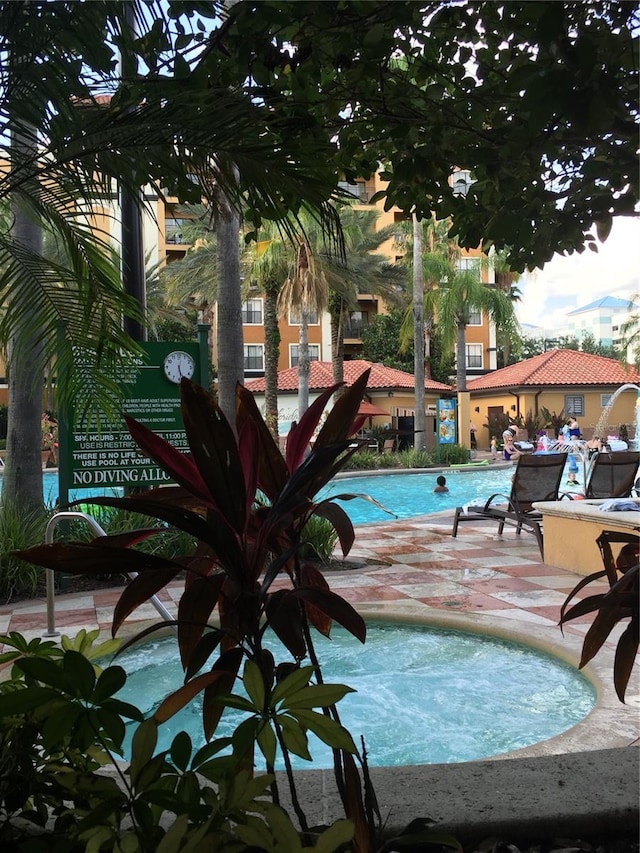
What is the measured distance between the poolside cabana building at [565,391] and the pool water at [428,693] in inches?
1199

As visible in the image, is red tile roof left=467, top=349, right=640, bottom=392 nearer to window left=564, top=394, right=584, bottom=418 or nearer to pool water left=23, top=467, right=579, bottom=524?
window left=564, top=394, right=584, bottom=418

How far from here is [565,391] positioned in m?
36.2

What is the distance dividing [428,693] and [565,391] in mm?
33937

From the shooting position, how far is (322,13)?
71.4 inches

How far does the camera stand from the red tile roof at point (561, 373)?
118ft

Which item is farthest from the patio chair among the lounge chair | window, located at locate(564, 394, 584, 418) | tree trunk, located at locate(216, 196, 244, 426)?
window, located at locate(564, 394, 584, 418)

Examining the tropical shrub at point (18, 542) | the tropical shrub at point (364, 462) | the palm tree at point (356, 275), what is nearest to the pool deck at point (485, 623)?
the tropical shrub at point (18, 542)

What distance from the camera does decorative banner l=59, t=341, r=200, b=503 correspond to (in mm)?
7527

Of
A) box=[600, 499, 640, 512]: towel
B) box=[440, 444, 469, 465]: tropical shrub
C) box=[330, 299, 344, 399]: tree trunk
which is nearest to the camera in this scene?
box=[600, 499, 640, 512]: towel

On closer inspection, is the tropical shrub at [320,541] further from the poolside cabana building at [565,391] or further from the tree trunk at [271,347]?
the poolside cabana building at [565,391]

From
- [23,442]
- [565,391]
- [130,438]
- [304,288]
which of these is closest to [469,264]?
[565,391]

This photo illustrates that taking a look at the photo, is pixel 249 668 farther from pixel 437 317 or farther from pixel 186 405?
pixel 437 317

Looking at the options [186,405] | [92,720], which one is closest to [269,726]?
[92,720]

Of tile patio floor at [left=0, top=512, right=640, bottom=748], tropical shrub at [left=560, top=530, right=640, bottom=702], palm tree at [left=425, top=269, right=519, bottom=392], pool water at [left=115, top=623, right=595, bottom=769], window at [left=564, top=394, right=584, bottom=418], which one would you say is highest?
palm tree at [left=425, top=269, right=519, bottom=392]
